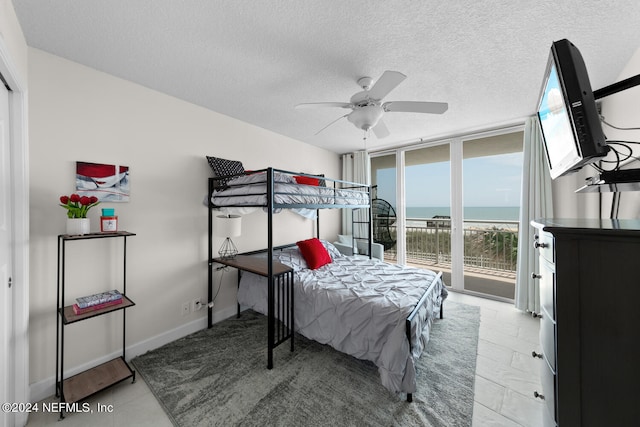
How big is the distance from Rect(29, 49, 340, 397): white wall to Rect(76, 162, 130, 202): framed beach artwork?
0.05 m

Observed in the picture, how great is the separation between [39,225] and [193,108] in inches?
65.5

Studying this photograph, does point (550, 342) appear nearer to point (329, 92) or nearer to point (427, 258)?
point (329, 92)

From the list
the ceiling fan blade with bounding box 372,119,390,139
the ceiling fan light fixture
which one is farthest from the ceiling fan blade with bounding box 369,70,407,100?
the ceiling fan blade with bounding box 372,119,390,139

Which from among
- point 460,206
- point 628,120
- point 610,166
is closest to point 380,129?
point 628,120

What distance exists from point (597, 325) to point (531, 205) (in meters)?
2.78

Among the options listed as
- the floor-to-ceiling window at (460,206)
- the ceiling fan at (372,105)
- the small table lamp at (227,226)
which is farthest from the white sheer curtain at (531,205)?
the small table lamp at (227,226)

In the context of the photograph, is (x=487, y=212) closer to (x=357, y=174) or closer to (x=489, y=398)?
(x=357, y=174)

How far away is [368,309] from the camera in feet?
6.35

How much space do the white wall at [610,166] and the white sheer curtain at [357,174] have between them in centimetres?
261

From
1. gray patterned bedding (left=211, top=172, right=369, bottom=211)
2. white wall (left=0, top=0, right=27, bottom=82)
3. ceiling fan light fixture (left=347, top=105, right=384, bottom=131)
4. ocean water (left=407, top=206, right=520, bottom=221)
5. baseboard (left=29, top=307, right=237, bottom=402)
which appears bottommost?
baseboard (left=29, top=307, right=237, bottom=402)

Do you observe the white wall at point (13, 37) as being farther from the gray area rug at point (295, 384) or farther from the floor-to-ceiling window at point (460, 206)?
the floor-to-ceiling window at point (460, 206)

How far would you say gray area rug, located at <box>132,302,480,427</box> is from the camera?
158 cm

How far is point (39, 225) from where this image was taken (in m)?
1.75

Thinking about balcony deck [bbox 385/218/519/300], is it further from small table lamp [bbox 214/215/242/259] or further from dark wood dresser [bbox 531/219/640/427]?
dark wood dresser [bbox 531/219/640/427]
